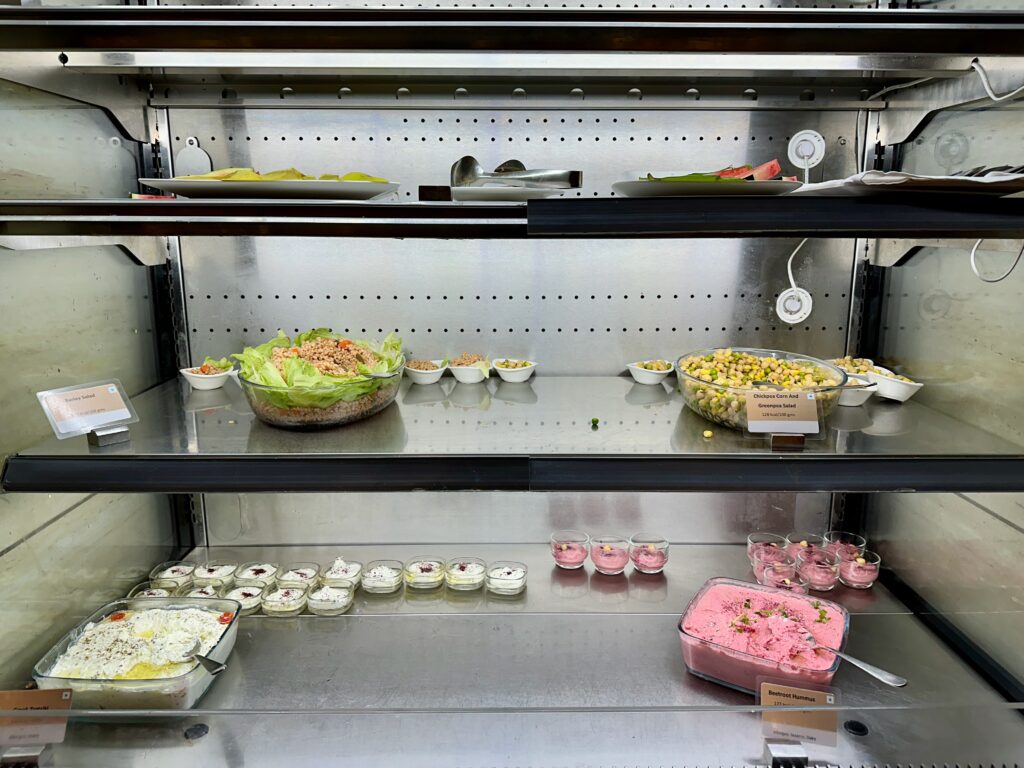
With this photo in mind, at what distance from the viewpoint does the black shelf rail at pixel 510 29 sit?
118cm

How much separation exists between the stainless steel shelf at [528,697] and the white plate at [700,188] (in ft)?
3.41

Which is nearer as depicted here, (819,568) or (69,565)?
(69,565)

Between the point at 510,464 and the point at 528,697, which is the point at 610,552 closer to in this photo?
the point at 528,697

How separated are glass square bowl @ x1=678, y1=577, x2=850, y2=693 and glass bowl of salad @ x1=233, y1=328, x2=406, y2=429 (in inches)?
35.9

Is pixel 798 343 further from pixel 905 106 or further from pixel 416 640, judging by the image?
pixel 416 640

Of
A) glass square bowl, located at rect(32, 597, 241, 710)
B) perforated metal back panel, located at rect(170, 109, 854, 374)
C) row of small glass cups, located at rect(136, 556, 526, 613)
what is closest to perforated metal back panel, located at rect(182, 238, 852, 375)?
perforated metal back panel, located at rect(170, 109, 854, 374)

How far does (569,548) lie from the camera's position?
6.55 feet

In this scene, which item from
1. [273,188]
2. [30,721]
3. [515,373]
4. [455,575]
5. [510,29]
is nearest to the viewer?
[510,29]

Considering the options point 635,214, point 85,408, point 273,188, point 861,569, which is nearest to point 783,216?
point 635,214

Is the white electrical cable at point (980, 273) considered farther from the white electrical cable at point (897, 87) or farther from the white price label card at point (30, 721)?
the white price label card at point (30, 721)

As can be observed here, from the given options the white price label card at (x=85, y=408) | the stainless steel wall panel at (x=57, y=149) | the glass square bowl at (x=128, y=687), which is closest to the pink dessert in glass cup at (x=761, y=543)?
the glass square bowl at (x=128, y=687)

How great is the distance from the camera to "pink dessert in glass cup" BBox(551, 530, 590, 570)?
2.00 metres

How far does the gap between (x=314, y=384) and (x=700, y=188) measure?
0.87 m

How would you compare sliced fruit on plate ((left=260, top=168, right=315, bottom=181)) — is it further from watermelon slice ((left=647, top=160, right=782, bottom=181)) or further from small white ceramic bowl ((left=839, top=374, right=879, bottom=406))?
small white ceramic bowl ((left=839, top=374, right=879, bottom=406))
